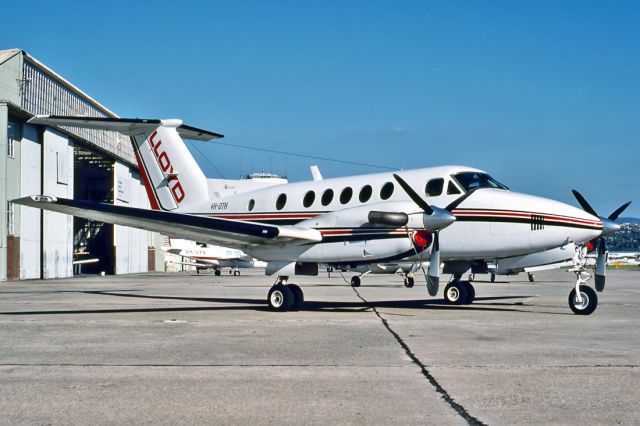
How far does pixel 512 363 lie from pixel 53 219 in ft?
164

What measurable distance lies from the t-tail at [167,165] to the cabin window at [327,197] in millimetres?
5000

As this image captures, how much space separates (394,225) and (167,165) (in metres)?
8.89

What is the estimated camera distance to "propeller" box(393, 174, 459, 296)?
16.1m

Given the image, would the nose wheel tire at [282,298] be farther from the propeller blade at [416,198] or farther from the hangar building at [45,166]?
the hangar building at [45,166]

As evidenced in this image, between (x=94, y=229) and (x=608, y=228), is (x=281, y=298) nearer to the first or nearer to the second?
(x=608, y=228)

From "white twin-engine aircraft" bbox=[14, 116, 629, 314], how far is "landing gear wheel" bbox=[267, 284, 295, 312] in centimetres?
3

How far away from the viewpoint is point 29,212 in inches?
1941

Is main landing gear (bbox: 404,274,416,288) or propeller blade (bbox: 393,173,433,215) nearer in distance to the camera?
propeller blade (bbox: 393,173,433,215)

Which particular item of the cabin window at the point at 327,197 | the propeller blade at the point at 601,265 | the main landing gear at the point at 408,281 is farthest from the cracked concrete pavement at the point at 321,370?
the main landing gear at the point at 408,281

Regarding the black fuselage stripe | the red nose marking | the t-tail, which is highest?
the t-tail

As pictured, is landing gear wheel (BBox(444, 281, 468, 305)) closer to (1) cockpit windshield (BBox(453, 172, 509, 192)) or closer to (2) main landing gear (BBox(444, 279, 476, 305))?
(2) main landing gear (BBox(444, 279, 476, 305))

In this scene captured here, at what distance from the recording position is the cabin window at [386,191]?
17984 mm

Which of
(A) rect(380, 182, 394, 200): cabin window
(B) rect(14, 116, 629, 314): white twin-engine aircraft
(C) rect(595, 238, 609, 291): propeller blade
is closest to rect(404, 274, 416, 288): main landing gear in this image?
(B) rect(14, 116, 629, 314): white twin-engine aircraft

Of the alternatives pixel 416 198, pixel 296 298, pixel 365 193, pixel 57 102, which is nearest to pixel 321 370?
pixel 416 198
